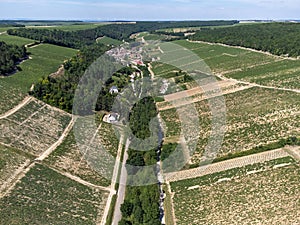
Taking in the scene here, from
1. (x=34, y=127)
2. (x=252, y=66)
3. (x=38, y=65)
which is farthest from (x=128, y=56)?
(x=34, y=127)

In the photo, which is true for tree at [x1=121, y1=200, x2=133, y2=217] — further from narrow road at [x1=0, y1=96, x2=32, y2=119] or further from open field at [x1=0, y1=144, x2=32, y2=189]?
narrow road at [x1=0, y1=96, x2=32, y2=119]

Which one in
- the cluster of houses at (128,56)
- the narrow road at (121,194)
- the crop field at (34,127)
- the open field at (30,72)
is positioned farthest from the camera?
the cluster of houses at (128,56)

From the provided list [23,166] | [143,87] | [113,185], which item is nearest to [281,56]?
[143,87]

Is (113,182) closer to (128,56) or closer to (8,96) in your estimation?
(8,96)

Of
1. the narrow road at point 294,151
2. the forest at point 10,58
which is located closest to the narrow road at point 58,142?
the forest at point 10,58

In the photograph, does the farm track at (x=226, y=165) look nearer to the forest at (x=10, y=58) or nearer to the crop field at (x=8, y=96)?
the crop field at (x=8, y=96)

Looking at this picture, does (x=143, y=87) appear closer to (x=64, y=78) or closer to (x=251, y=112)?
(x=64, y=78)
